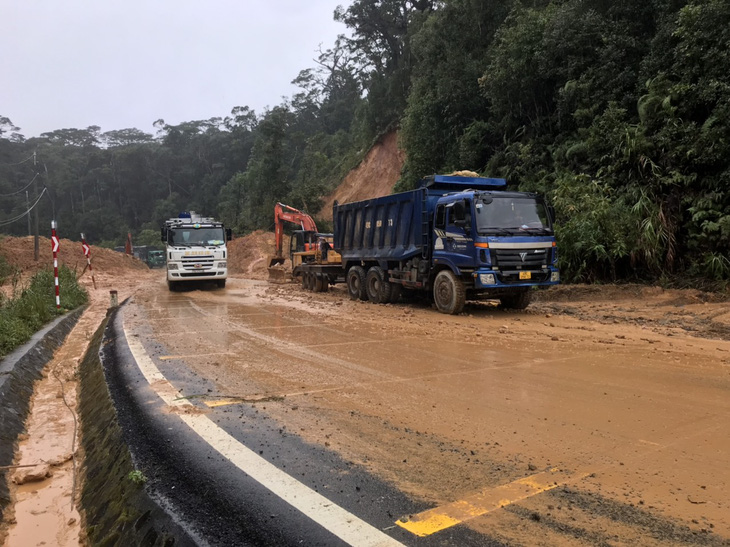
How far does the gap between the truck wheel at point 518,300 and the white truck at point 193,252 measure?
1186 cm

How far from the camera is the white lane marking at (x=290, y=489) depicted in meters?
2.61

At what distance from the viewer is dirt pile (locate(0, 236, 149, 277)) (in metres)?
29.3

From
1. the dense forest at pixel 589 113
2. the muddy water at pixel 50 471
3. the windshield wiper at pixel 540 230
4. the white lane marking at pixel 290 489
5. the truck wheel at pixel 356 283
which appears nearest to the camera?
the white lane marking at pixel 290 489

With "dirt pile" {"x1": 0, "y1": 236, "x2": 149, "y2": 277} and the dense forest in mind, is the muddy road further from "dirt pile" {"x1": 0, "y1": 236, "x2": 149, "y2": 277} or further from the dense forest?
"dirt pile" {"x1": 0, "y1": 236, "x2": 149, "y2": 277}

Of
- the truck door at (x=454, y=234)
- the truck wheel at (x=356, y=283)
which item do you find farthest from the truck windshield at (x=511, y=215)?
the truck wheel at (x=356, y=283)

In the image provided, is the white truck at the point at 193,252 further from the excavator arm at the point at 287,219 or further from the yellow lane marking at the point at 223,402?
the yellow lane marking at the point at 223,402

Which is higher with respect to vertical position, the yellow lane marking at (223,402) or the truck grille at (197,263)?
the truck grille at (197,263)

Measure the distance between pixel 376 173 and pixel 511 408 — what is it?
3643cm

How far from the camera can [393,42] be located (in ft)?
138

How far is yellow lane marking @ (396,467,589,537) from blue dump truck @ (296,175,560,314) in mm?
7674

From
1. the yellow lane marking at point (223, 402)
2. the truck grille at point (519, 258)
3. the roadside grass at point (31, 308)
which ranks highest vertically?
the truck grille at point (519, 258)

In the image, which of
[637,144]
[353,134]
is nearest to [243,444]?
[637,144]

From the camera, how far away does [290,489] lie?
3.15 metres

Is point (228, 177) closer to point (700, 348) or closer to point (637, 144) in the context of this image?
point (637, 144)
